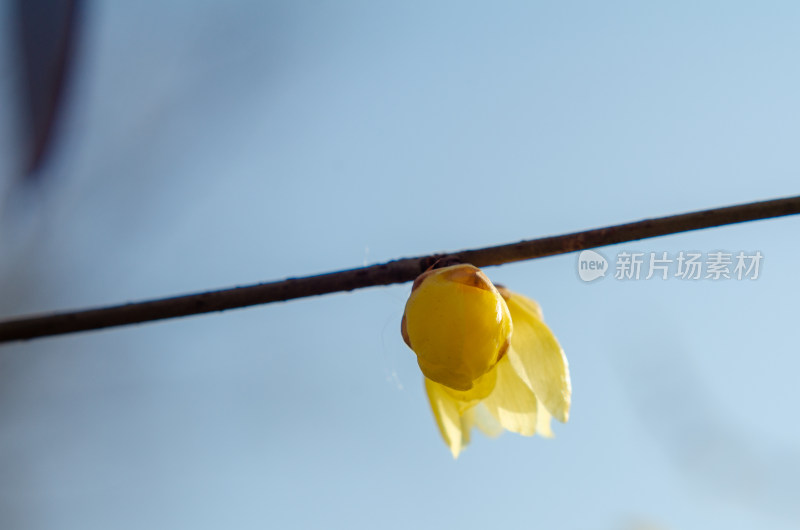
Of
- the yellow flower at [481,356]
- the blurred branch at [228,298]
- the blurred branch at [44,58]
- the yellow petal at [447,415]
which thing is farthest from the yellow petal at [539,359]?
the blurred branch at [44,58]

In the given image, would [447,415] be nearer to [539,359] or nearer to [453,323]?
[539,359]

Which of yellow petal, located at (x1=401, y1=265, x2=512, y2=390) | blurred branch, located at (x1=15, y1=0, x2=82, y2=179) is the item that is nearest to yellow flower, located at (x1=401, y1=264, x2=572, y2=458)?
yellow petal, located at (x1=401, y1=265, x2=512, y2=390)

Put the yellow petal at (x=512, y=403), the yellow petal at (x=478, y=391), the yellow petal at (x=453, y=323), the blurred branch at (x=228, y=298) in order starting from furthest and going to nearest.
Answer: the yellow petal at (x=512, y=403), the yellow petal at (x=478, y=391), the yellow petal at (x=453, y=323), the blurred branch at (x=228, y=298)

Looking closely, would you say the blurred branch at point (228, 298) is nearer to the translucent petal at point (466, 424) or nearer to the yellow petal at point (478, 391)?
the yellow petal at point (478, 391)

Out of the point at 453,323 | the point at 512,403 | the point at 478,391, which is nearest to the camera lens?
the point at 453,323

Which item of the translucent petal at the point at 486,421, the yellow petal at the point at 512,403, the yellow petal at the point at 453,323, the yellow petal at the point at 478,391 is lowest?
the translucent petal at the point at 486,421

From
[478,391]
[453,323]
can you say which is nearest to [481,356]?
[453,323]

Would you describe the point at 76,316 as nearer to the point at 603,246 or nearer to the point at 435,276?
the point at 435,276
